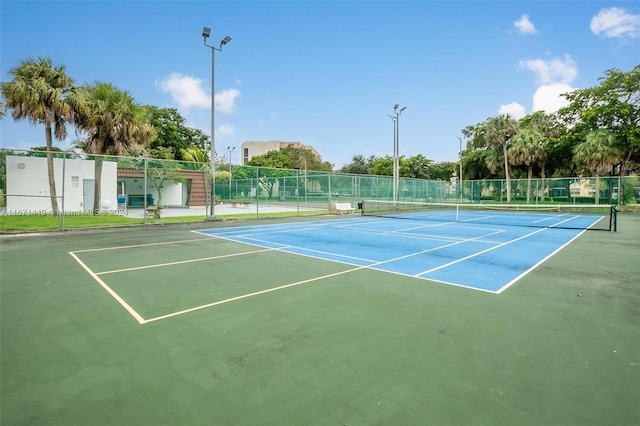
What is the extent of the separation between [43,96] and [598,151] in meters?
47.2

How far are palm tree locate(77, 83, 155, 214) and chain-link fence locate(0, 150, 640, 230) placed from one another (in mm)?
682

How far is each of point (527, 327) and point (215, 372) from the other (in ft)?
12.2

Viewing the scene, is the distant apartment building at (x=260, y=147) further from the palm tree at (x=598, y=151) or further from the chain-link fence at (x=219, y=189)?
the palm tree at (x=598, y=151)

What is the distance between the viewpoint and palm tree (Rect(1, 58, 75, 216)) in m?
18.0

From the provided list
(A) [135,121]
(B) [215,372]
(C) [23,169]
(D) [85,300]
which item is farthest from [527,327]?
(C) [23,169]

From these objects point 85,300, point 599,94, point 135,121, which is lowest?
point 85,300

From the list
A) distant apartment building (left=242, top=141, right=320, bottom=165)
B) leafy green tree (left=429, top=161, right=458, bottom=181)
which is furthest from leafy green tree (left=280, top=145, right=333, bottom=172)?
distant apartment building (left=242, top=141, right=320, bottom=165)

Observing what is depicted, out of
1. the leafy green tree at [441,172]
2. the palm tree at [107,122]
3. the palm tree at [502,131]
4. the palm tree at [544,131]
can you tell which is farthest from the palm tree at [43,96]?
the leafy green tree at [441,172]

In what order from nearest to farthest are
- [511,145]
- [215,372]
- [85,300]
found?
1. [215,372]
2. [85,300]
3. [511,145]

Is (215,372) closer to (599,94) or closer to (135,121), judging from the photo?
(135,121)

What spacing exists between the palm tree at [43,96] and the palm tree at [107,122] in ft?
3.29

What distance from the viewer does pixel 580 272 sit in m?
7.55

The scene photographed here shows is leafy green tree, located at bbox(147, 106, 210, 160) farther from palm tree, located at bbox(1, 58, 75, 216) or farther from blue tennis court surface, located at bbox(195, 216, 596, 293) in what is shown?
blue tennis court surface, located at bbox(195, 216, 596, 293)

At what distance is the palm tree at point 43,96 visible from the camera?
18.0 meters
